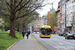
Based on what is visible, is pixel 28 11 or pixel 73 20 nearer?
pixel 28 11

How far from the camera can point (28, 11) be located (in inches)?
1318

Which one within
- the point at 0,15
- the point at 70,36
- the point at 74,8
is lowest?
the point at 70,36

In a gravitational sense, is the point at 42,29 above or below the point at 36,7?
below

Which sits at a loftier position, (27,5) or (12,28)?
(27,5)

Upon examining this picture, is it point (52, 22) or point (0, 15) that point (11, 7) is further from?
point (52, 22)

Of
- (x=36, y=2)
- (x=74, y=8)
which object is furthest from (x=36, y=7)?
(x=74, y=8)

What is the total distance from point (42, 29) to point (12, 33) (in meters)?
13.1

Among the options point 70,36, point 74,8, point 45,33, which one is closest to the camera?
point 70,36

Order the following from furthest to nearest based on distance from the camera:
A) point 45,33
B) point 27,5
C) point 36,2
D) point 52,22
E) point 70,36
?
point 52,22
point 45,33
point 70,36
point 27,5
point 36,2

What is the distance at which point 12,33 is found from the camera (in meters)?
33.4

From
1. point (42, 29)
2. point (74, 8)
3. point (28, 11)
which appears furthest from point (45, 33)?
point (74, 8)

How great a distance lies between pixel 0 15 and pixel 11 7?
9.09 ft

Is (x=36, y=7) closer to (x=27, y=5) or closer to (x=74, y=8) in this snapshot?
(x=27, y=5)

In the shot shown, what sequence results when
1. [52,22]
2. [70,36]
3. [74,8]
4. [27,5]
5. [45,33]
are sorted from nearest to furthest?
1. [27,5]
2. [70,36]
3. [45,33]
4. [74,8]
5. [52,22]
